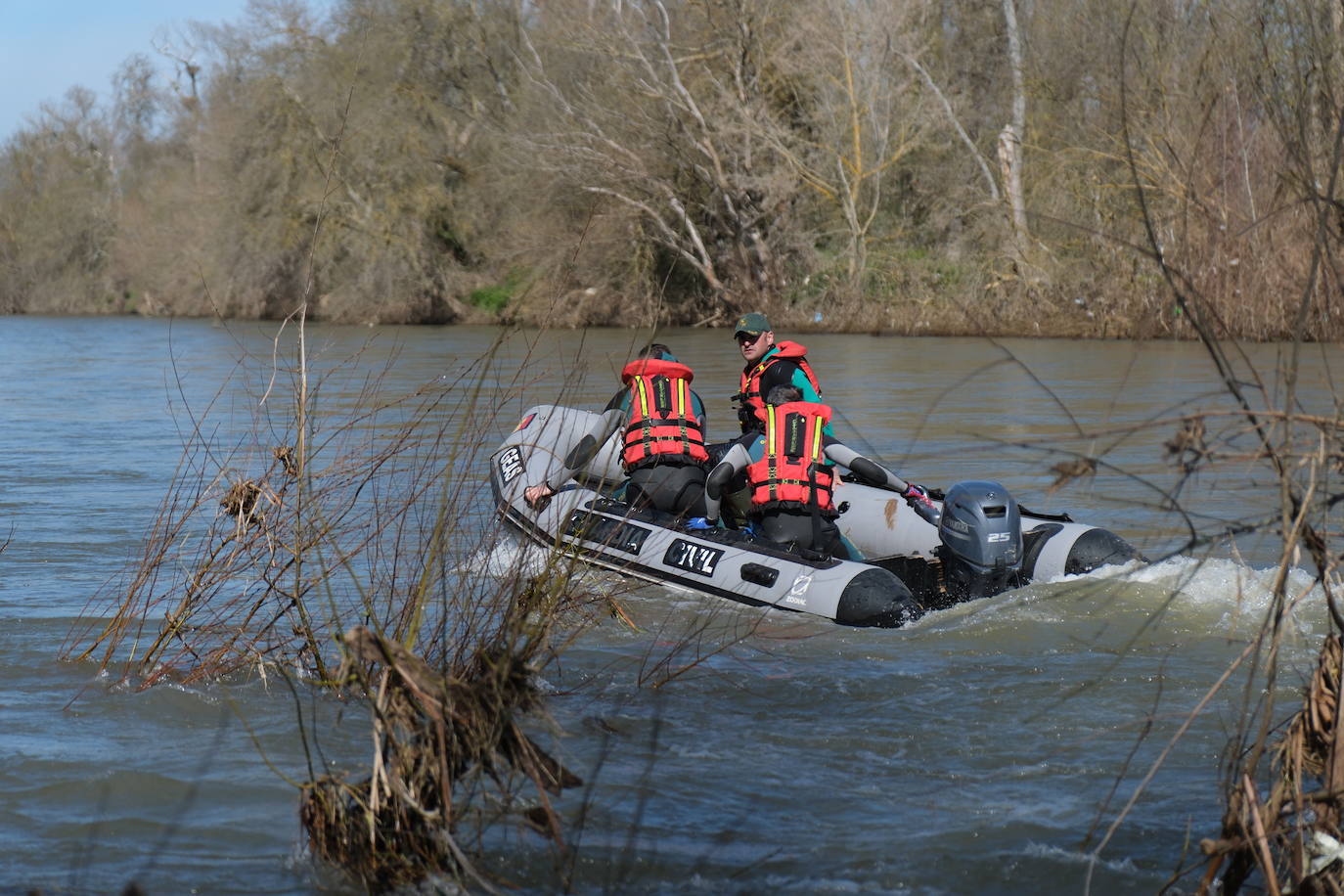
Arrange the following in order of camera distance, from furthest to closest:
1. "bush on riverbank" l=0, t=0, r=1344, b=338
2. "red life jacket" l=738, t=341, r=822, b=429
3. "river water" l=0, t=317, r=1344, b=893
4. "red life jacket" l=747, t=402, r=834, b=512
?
1. "bush on riverbank" l=0, t=0, r=1344, b=338
2. "red life jacket" l=738, t=341, r=822, b=429
3. "red life jacket" l=747, t=402, r=834, b=512
4. "river water" l=0, t=317, r=1344, b=893

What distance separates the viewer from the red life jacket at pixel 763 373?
778 cm

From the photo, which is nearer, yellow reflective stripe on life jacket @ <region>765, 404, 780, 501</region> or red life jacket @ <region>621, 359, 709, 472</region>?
yellow reflective stripe on life jacket @ <region>765, 404, 780, 501</region>

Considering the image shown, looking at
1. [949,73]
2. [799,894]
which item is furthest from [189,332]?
[799,894]

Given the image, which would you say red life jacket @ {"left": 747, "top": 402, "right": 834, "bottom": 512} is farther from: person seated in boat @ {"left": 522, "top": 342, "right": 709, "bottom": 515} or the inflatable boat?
person seated in boat @ {"left": 522, "top": 342, "right": 709, "bottom": 515}

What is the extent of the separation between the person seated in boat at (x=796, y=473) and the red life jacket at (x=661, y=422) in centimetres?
45

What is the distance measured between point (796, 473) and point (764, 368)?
1099 millimetres

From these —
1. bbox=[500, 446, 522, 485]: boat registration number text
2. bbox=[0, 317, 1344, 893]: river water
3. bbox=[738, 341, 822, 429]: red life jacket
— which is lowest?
bbox=[0, 317, 1344, 893]: river water

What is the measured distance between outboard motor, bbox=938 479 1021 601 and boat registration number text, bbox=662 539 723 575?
1.11 meters

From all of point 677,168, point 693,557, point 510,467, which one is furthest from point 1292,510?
point 677,168

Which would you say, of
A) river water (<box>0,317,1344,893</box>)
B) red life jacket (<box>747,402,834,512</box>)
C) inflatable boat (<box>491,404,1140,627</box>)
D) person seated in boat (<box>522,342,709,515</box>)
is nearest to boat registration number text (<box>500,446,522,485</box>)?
inflatable boat (<box>491,404,1140,627</box>)

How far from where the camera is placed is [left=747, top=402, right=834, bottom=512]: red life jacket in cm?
696

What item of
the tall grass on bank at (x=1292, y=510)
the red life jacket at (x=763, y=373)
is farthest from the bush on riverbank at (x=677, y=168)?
the tall grass on bank at (x=1292, y=510)

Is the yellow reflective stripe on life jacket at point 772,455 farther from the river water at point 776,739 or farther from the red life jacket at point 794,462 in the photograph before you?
the river water at point 776,739

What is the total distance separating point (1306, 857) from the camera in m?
3.29
